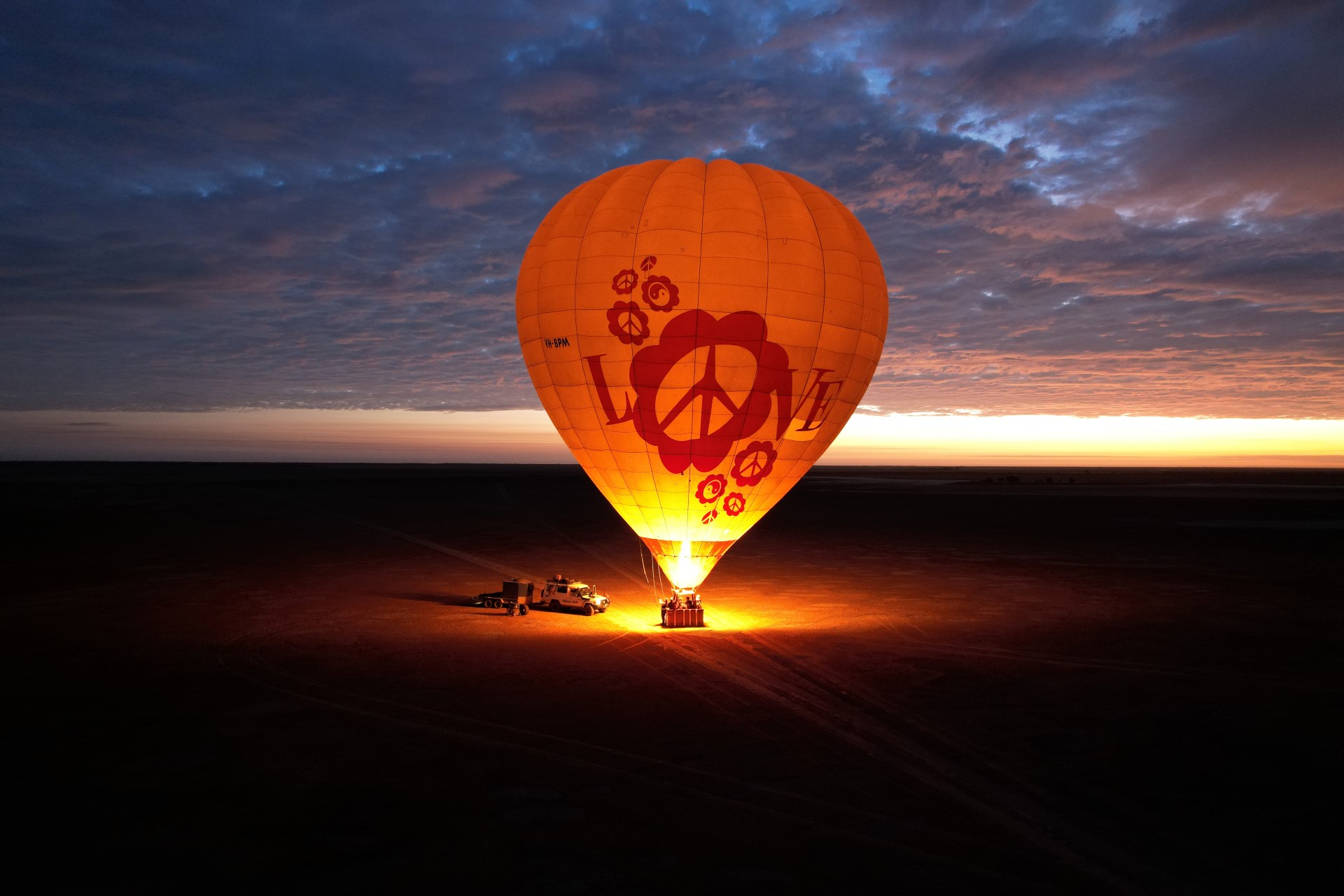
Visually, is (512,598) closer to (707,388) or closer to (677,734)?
(707,388)

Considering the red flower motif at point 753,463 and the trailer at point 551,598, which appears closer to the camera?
the red flower motif at point 753,463

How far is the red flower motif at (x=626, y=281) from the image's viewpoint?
19281 millimetres

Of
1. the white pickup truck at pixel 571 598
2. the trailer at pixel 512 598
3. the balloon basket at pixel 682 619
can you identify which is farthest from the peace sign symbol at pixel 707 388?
the trailer at pixel 512 598

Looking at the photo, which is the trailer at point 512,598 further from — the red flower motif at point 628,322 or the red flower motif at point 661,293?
the red flower motif at point 661,293

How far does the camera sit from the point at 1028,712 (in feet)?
46.0

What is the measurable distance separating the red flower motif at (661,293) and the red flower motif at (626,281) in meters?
0.31

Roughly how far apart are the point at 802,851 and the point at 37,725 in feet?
37.5

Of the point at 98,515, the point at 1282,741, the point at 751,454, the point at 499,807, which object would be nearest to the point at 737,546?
the point at 751,454

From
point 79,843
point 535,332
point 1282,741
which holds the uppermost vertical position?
point 535,332

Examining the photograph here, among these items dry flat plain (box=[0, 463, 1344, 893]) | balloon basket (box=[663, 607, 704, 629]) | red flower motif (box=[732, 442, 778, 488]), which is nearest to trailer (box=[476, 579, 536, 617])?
dry flat plain (box=[0, 463, 1344, 893])

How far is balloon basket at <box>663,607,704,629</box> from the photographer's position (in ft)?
69.0

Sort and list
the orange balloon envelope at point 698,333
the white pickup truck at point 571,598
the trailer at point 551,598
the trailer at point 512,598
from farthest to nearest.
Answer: the white pickup truck at point 571,598 → the trailer at point 551,598 → the trailer at point 512,598 → the orange balloon envelope at point 698,333

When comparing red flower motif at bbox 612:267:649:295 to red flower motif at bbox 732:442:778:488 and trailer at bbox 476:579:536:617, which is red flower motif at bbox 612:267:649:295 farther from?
trailer at bbox 476:579:536:617

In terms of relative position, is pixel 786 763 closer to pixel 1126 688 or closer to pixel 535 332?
pixel 1126 688
